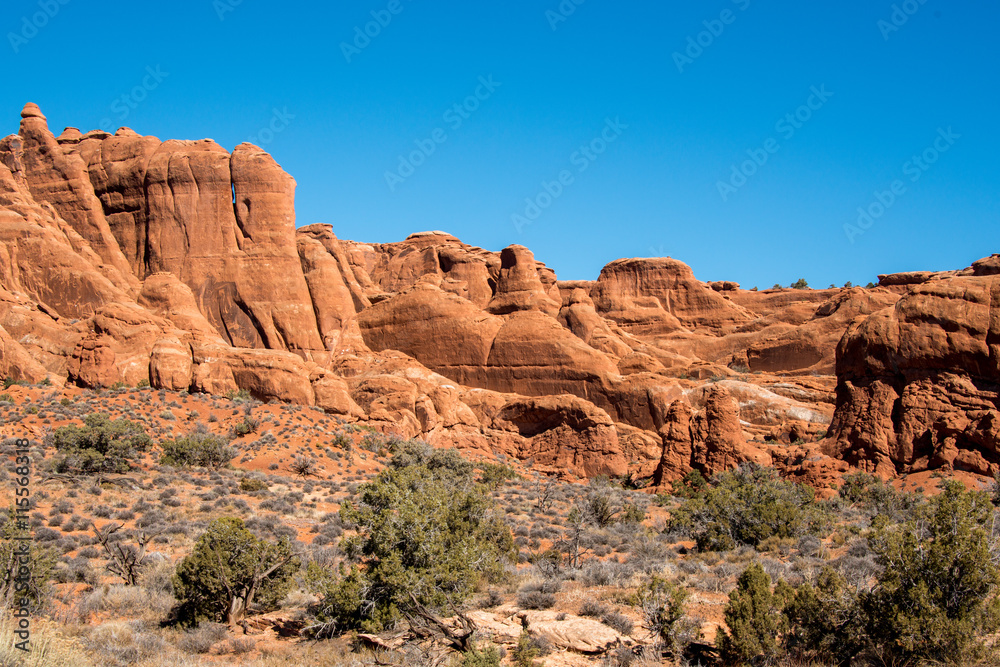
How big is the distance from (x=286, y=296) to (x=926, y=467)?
1348 inches

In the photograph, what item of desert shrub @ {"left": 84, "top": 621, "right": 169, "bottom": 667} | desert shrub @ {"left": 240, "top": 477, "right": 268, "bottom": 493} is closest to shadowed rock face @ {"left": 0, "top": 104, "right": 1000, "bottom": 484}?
desert shrub @ {"left": 240, "top": 477, "right": 268, "bottom": 493}

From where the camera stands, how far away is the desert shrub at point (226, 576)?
12.9 meters

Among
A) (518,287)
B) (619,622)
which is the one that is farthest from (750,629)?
(518,287)

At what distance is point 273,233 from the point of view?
154 ft

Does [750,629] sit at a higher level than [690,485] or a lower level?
lower

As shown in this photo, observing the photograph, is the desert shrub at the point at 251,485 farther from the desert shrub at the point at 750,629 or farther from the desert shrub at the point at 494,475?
the desert shrub at the point at 750,629

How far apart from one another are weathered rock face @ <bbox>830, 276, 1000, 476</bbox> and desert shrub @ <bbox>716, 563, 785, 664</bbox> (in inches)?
640

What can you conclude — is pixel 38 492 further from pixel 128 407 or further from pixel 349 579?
pixel 349 579

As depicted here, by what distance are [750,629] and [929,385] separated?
61.2 ft

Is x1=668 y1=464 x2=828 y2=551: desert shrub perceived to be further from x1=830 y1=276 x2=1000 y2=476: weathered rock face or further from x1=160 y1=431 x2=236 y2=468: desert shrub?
x1=160 y1=431 x2=236 y2=468: desert shrub

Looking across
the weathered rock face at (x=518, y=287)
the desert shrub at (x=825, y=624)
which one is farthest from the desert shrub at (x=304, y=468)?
the weathered rock face at (x=518, y=287)

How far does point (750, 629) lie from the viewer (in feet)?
34.5

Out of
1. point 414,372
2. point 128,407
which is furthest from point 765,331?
point 128,407

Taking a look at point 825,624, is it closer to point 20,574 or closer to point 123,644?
point 123,644
